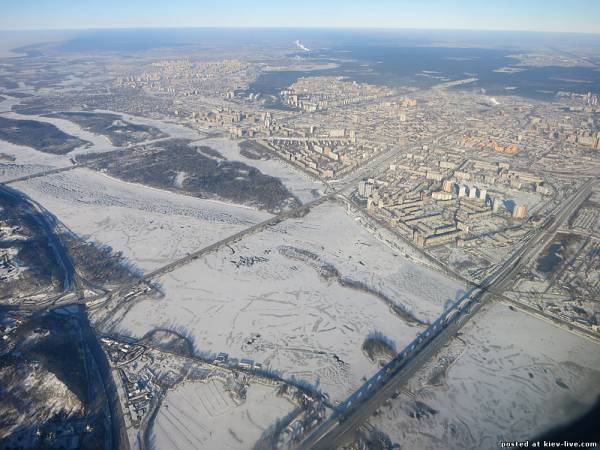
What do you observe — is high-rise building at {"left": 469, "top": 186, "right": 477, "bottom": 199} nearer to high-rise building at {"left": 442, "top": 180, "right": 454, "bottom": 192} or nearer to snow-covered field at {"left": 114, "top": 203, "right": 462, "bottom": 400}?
high-rise building at {"left": 442, "top": 180, "right": 454, "bottom": 192}

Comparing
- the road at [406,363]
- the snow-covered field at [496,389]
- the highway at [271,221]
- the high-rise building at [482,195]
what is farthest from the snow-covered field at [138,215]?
the high-rise building at [482,195]

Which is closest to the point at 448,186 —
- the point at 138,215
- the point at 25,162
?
the point at 138,215

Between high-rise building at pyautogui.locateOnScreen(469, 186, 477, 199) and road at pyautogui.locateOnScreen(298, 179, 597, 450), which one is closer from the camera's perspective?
road at pyautogui.locateOnScreen(298, 179, 597, 450)

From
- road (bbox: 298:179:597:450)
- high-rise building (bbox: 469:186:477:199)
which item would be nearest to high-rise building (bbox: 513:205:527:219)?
high-rise building (bbox: 469:186:477:199)

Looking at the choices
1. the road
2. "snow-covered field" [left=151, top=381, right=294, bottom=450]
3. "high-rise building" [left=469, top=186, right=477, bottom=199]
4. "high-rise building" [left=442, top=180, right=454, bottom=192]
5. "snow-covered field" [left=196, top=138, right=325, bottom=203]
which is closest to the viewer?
"snow-covered field" [left=151, top=381, right=294, bottom=450]

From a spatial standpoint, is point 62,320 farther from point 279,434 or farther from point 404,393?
point 404,393

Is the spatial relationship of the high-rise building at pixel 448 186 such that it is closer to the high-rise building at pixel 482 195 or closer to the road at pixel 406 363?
the high-rise building at pixel 482 195

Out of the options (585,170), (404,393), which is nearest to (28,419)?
(404,393)
